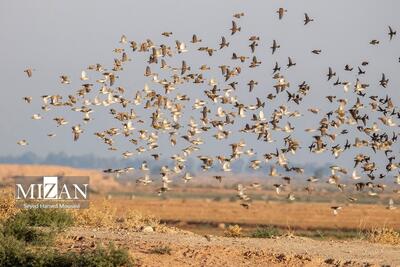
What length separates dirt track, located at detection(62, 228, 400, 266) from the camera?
21797 mm

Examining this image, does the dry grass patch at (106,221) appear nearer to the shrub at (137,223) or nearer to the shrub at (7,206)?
the shrub at (137,223)

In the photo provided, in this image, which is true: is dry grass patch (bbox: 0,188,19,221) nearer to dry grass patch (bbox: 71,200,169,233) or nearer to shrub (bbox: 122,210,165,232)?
dry grass patch (bbox: 71,200,169,233)

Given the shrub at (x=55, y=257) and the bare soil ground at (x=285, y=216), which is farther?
the bare soil ground at (x=285, y=216)

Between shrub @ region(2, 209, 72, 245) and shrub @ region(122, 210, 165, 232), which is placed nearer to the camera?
shrub @ region(2, 209, 72, 245)

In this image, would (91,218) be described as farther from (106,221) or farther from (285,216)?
(285,216)

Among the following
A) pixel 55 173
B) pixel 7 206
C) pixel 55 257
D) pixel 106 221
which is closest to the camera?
pixel 55 257

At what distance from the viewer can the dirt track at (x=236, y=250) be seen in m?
21.8

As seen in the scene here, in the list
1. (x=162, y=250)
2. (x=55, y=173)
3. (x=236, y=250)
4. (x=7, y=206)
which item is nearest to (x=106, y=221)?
(x=7, y=206)

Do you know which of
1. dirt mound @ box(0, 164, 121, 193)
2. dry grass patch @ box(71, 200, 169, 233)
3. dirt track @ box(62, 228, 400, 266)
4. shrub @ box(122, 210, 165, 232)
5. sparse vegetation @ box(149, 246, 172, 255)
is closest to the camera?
dirt track @ box(62, 228, 400, 266)

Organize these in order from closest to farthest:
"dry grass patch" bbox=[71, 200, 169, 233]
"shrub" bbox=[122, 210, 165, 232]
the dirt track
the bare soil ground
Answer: the dirt track < "shrub" bbox=[122, 210, 165, 232] < "dry grass patch" bbox=[71, 200, 169, 233] < the bare soil ground

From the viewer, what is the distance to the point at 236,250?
2253 centimetres

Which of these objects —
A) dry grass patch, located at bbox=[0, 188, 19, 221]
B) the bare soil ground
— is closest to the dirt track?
dry grass patch, located at bbox=[0, 188, 19, 221]

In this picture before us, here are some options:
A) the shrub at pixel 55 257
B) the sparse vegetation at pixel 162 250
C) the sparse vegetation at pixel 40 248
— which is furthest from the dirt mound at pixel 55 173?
the sparse vegetation at pixel 162 250

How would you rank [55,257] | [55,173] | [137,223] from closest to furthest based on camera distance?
1. [55,257]
2. [137,223]
3. [55,173]
